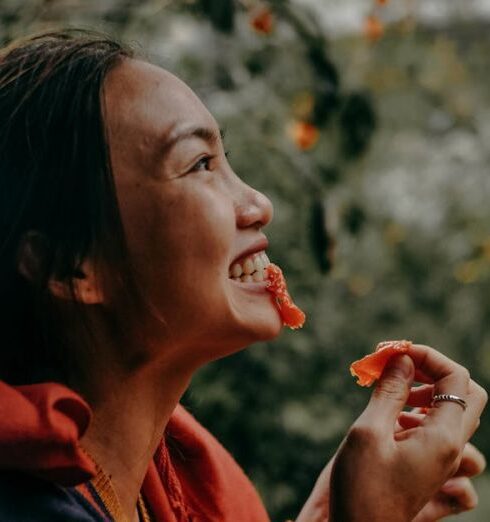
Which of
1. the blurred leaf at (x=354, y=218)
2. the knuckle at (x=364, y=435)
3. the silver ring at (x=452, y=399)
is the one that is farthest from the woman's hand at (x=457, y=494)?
the blurred leaf at (x=354, y=218)

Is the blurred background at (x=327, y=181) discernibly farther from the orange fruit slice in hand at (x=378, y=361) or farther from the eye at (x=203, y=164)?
the orange fruit slice in hand at (x=378, y=361)

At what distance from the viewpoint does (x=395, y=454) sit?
5.47ft

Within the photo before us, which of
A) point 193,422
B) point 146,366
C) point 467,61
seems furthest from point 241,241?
point 467,61

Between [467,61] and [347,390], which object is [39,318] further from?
[467,61]

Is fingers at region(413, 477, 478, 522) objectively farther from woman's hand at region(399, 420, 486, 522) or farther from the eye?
the eye

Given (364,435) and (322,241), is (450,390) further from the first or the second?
(322,241)

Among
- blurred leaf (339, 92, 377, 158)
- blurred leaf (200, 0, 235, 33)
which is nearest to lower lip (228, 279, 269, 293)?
blurred leaf (200, 0, 235, 33)

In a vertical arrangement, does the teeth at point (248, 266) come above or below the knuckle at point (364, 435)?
above

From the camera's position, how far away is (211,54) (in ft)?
12.3

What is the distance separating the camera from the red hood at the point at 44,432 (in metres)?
1.38

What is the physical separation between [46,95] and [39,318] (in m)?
0.38

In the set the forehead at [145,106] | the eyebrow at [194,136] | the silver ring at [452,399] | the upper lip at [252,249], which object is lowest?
the silver ring at [452,399]

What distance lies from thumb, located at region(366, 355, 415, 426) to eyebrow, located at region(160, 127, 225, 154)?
508 millimetres

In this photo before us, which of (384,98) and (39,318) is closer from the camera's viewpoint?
(39,318)
